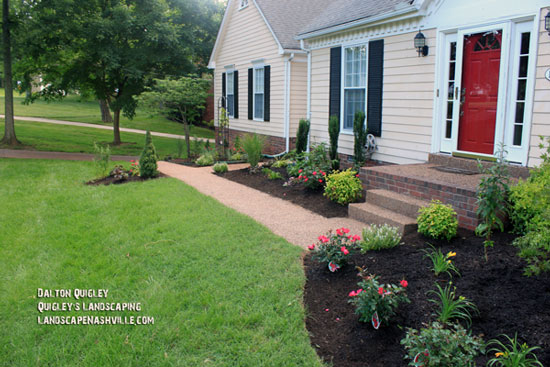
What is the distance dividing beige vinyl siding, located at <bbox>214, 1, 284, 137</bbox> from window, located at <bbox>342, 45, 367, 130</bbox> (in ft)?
10.8

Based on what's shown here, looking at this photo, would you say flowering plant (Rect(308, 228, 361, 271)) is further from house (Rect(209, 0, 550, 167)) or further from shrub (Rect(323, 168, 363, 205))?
house (Rect(209, 0, 550, 167))

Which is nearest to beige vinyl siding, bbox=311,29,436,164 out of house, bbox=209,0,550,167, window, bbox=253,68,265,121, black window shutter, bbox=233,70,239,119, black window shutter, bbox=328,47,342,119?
house, bbox=209,0,550,167

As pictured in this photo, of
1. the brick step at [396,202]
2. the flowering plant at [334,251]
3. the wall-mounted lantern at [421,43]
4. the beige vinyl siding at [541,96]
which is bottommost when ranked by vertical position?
the flowering plant at [334,251]

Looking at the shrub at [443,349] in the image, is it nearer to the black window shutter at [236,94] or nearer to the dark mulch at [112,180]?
the dark mulch at [112,180]

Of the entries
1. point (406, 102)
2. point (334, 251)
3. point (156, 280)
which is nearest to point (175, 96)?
point (406, 102)

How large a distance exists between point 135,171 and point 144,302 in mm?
6712

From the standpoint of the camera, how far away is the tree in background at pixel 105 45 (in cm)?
1416

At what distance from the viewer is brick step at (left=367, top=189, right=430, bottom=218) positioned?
5824mm

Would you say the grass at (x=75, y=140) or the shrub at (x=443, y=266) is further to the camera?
the grass at (x=75, y=140)

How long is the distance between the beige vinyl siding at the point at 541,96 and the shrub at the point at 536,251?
2.45 m

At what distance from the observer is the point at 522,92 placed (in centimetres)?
618

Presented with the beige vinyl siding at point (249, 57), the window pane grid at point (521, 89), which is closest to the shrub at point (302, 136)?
the beige vinyl siding at point (249, 57)

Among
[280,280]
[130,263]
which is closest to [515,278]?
[280,280]

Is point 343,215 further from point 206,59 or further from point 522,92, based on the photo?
point 206,59
